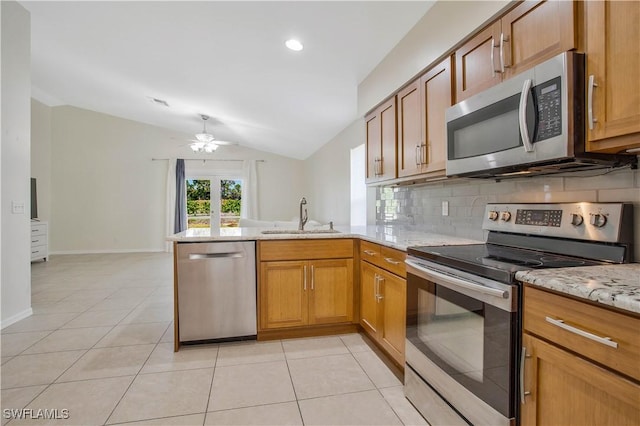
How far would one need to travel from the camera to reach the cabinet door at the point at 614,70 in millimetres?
1039

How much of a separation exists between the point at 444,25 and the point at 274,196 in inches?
274

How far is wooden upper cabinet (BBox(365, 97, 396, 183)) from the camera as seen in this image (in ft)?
8.71

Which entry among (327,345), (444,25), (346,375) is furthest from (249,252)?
(444,25)

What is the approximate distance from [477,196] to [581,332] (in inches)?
A: 52.5

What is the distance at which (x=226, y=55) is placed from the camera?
3408 mm

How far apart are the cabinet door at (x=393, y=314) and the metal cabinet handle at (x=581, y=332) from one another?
95 centimetres

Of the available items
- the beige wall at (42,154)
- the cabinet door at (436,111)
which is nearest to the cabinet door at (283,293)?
the cabinet door at (436,111)

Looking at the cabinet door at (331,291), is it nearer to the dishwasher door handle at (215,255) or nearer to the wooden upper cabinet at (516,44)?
the dishwasher door handle at (215,255)

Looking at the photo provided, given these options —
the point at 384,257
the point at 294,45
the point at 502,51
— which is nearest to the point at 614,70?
the point at 502,51

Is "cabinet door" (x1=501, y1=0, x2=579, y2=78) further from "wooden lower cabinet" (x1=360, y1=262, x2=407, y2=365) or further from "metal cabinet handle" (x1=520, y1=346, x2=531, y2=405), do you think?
"wooden lower cabinet" (x1=360, y1=262, x2=407, y2=365)

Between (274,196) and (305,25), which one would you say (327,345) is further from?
(274,196)

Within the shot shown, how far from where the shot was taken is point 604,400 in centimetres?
86

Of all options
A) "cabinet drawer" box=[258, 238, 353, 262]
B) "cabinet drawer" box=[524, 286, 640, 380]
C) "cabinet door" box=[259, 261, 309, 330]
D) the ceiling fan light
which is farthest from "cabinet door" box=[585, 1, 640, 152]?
the ceiling fan light

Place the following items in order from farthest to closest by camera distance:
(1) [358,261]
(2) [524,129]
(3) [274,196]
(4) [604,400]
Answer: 1. (3) [274,196]
2. (1) [358,261]
3. (2) [524,129]
4. (4) [604,400]
